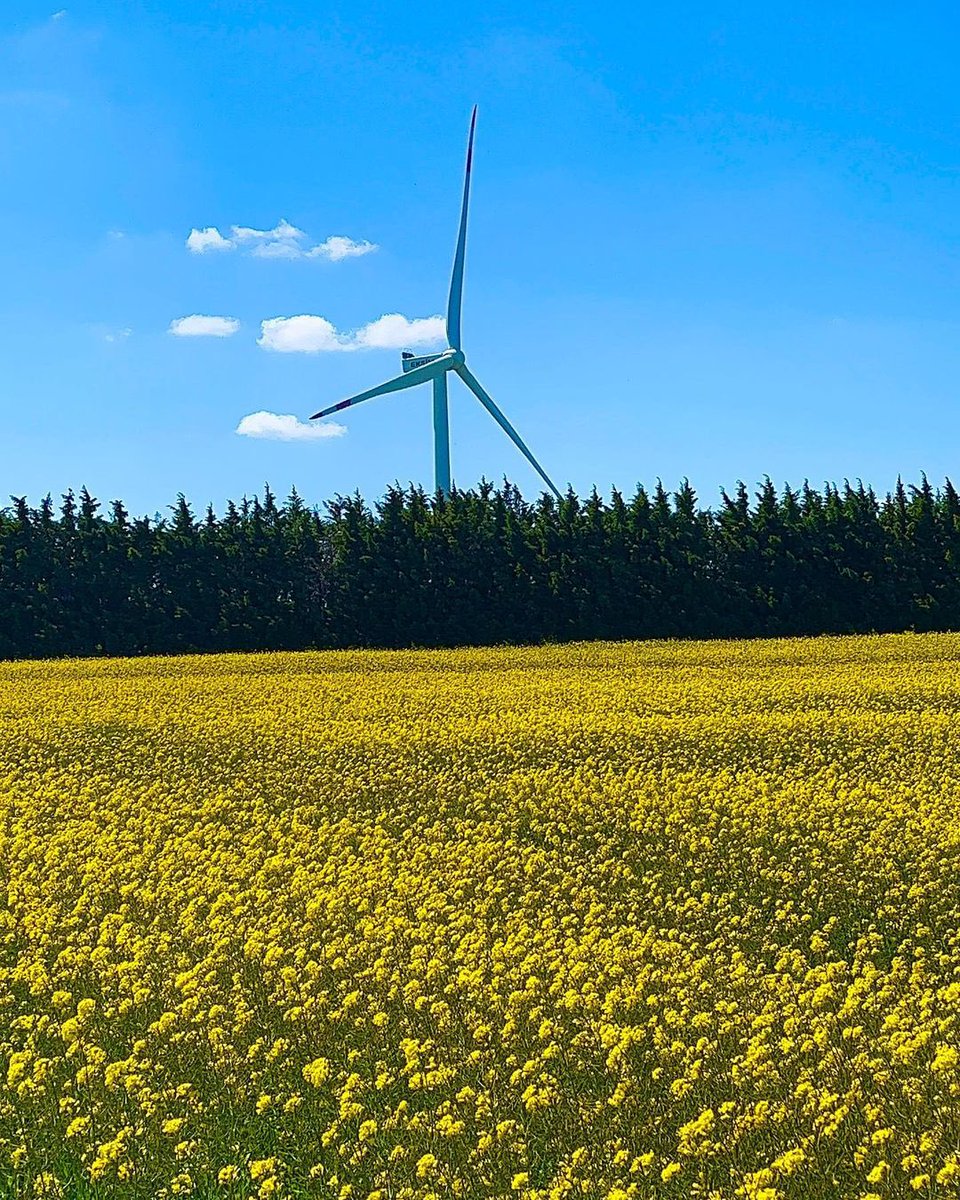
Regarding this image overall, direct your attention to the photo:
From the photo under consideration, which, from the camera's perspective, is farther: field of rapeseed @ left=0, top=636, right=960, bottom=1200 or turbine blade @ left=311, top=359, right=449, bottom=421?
turbine blade @ left=311, top=359, right=449, bottom=421

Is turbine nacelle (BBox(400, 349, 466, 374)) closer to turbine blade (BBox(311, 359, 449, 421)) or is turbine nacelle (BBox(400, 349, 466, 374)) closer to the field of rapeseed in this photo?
turbine blade (BBox(311, 359, 449, 421))

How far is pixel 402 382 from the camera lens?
59.4 meters

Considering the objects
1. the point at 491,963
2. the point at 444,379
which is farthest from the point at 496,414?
the point at 491,963

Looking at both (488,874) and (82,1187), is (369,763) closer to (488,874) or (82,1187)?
(488,874)

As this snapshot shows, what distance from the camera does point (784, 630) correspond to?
50.8 metres

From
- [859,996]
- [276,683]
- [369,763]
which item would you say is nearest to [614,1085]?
[859,996]

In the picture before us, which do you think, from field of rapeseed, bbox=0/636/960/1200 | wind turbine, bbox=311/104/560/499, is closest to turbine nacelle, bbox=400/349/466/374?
wind turbine, bbox=311/104/560/499

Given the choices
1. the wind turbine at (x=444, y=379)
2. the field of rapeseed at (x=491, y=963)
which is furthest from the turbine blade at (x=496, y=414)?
the field of rapeseed at (x=491, y=963)

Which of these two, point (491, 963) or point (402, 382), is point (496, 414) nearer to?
point (402, 382)

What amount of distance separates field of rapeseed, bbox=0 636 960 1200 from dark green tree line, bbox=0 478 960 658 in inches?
1150

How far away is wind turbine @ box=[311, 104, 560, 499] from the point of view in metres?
57.7

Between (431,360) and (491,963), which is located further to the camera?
(431,360)

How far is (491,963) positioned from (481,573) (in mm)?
42682

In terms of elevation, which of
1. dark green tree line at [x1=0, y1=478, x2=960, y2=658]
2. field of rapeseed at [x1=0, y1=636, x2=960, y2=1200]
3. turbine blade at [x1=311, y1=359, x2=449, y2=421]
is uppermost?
turbine blade at [x1=311, y1=359, x2=449, y2=421]
